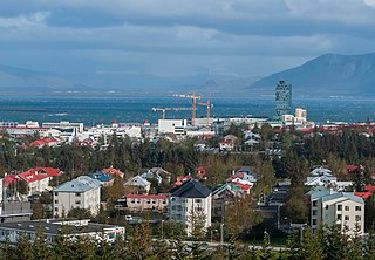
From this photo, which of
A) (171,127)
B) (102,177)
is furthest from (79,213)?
(171,127)

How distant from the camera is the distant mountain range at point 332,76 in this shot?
7160 inches

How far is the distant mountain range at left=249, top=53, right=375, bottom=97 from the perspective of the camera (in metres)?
182

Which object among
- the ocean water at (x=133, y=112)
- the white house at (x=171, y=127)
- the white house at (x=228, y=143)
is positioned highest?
the ocean water at (x=133, y=112)

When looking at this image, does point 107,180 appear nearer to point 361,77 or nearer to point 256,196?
point 256,196

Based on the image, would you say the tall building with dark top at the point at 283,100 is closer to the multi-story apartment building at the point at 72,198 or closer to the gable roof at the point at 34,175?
the gable roof at the point at 34,175

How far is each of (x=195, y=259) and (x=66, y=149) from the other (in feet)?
70.1

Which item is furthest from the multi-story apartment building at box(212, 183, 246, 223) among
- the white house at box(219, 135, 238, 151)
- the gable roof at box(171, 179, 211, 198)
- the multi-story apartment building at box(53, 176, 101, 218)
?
the white house at box(219, 135, 238, 151)

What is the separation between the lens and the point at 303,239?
14414 mm

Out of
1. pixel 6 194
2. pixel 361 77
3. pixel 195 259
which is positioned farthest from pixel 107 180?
pixel 361 77

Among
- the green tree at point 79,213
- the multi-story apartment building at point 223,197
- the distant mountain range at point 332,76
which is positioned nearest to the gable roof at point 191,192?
the multi-story apartment building at point 223,197

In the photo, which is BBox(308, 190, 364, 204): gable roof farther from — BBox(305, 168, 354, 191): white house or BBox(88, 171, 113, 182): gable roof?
BBox(88, 171, 113, 182): gable roof

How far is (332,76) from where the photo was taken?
7436 inches

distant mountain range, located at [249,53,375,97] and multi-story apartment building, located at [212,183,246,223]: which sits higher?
distant mountain range, located at [249,53,375,97]

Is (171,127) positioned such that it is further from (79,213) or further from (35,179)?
(79,213)
